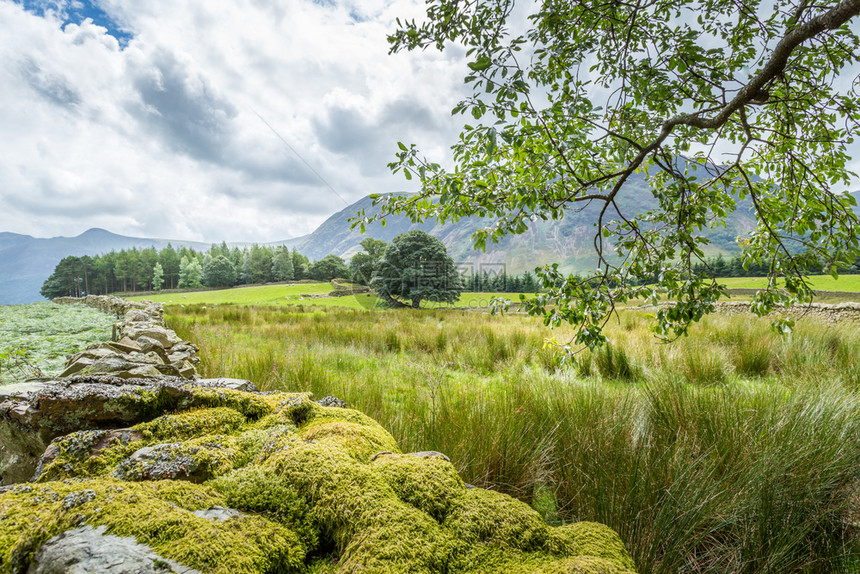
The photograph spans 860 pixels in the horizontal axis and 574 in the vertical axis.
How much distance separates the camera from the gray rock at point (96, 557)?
2.40ft

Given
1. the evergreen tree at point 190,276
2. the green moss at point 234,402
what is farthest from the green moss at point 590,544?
the evergreen tree at point 190,276

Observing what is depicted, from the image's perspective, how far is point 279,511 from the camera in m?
1.04

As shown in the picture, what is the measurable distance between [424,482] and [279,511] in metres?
0.47

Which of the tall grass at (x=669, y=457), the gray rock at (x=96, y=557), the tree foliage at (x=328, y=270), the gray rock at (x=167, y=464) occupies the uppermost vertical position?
the tree foliage at (x=328, y=270)

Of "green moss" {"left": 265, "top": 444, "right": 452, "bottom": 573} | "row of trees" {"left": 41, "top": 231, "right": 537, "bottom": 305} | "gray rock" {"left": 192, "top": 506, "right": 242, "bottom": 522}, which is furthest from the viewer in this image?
"row of trees" {"left": 41, "top": 231, "right": 537, "bottom": 305}

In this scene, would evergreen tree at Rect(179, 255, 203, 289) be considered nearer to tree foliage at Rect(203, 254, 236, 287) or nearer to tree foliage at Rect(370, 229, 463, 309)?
tree foliage at Rect(203, 254, 236, 287)

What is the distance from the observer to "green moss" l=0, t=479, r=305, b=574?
0.78 metres

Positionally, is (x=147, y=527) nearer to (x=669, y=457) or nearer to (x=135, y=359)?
(x=669, y=457)

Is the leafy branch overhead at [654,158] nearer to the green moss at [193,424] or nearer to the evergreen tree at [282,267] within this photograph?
the green moss at [193,424]

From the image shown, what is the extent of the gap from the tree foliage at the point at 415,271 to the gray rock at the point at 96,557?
29.6 m

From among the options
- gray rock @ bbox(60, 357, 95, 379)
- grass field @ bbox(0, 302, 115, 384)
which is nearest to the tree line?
grass field @ bbox(0, 302, 115, 384)

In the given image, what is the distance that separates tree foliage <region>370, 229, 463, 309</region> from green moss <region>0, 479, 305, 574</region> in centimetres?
2944

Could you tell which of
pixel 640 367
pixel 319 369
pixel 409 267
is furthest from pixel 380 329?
pixel 409 267

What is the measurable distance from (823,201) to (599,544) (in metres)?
3.19
